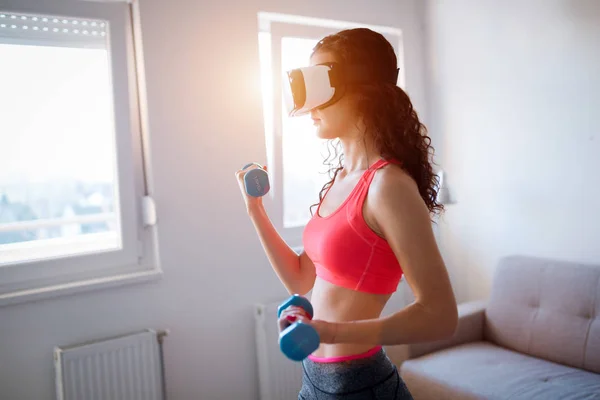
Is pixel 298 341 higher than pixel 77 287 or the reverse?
higher

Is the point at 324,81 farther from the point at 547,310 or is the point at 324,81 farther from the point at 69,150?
the point at 547,310

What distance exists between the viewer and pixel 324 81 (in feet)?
3.84

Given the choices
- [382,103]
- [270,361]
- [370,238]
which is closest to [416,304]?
[370,238]

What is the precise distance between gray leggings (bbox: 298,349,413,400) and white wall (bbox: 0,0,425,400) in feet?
4.77

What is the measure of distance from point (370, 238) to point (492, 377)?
4.97 feet

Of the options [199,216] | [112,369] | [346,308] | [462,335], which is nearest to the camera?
[346,308]

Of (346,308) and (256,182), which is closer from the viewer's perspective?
(346,308)

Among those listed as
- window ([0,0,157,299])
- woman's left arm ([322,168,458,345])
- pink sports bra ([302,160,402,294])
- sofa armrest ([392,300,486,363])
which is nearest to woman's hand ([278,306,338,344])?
woman's left arm ([322,168,458,345])

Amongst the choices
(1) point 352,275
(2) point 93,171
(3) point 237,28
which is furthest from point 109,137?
(1) point 352,275

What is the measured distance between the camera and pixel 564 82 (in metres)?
2.69

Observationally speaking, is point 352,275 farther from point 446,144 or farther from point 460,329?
point 446,144

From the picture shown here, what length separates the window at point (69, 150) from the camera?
7.14ft

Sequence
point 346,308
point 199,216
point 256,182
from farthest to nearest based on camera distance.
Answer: point 199,216 → point 256,182 → point 346,308

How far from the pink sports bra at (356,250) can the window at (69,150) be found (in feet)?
4.87
